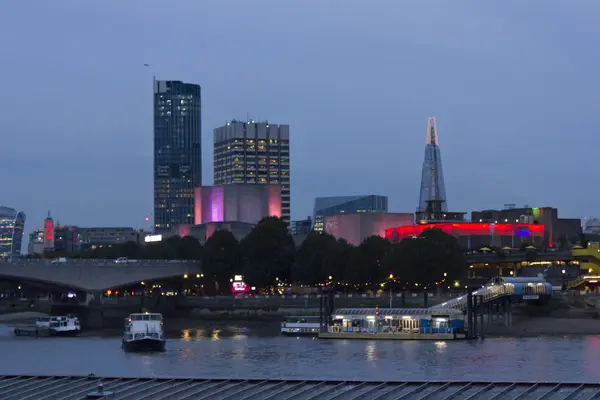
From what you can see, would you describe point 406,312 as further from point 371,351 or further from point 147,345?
point 147,345

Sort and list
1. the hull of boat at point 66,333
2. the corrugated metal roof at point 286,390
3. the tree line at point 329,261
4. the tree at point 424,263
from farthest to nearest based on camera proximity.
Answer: the tree line at point 329,261
the tree at point 424,263
the hull of boat at point 66,333
the corrugated metal roof at point 286,390

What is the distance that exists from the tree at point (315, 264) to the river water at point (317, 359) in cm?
5038

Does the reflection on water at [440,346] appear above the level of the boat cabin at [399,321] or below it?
below

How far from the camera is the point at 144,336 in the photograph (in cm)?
10281

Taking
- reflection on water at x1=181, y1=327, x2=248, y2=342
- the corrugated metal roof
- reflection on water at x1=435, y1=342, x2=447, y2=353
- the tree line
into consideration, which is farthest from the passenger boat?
the tree line

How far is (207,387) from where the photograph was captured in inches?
1617

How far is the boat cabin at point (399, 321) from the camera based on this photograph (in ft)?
384

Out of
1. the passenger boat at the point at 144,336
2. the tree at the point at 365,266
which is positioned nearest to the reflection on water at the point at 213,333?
the passenger boat at the point at 144,336

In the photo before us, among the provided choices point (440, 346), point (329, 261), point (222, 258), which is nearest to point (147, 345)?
point (440, 346)

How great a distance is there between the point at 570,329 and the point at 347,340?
25647 mm

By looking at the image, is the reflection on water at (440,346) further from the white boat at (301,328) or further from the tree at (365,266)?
the tree at (365,266)

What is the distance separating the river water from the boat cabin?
510 cm

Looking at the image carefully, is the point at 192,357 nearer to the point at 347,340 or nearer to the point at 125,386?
the point at 347,340

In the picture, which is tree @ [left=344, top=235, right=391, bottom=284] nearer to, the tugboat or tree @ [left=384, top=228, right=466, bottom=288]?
tree @ [left=384, top=228, right=466, bottom=288]
